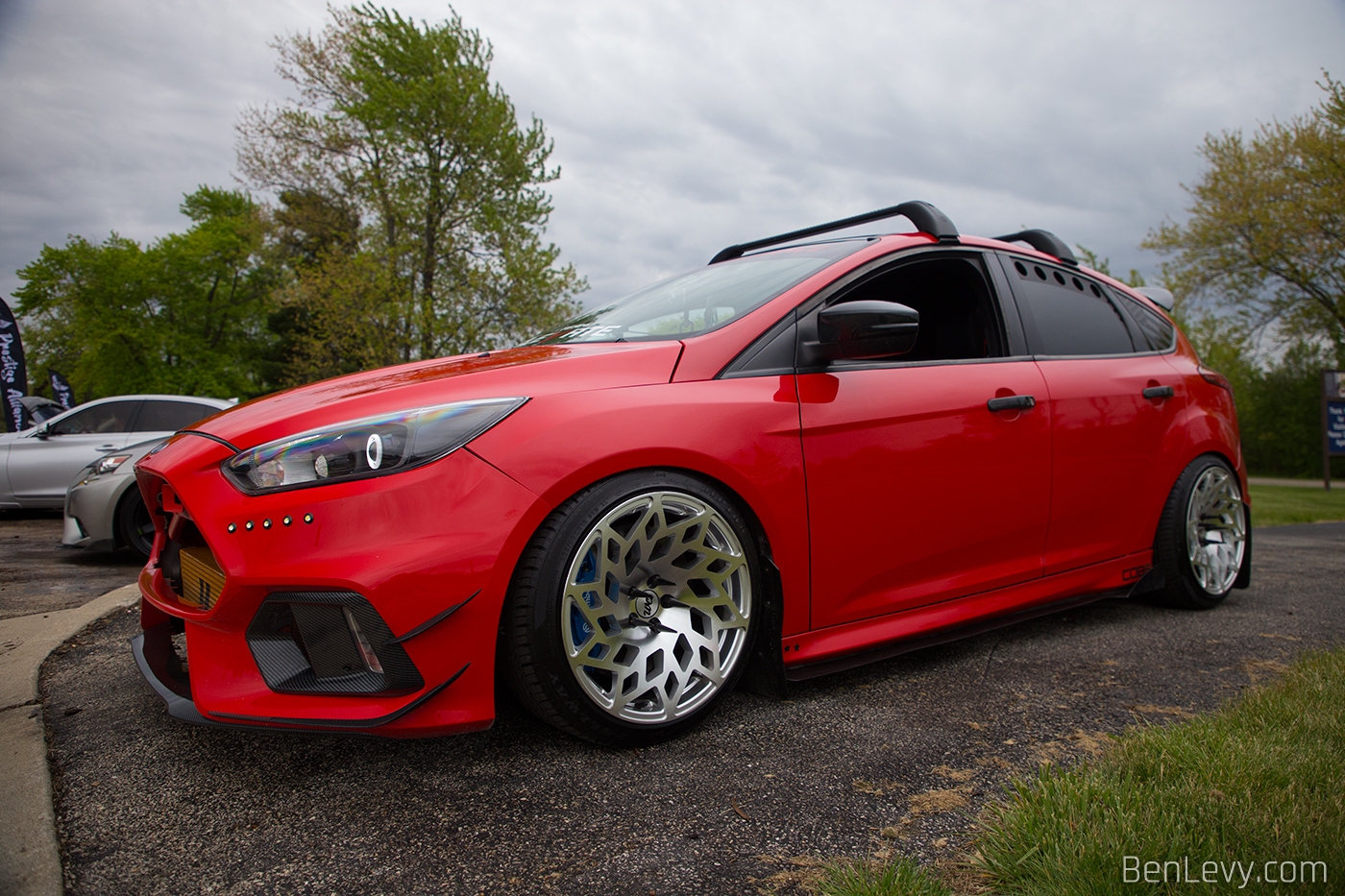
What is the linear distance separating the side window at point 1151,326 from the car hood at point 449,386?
257 centimetres

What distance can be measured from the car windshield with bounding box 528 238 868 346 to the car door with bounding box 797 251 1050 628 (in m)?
0.19

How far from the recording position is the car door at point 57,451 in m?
7.21

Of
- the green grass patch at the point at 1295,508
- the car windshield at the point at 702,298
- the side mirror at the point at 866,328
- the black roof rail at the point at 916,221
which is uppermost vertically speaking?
the black roof rail at the point at 916,221

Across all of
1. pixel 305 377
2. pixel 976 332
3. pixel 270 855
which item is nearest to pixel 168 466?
pixel 270 855

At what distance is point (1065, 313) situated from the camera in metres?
3.11

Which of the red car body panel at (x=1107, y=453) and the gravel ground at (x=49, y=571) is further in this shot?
the gravel ground at (x=49, y=571)

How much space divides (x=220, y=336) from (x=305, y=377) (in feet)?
41.0

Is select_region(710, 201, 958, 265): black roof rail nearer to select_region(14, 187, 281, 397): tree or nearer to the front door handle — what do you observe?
the front door handle

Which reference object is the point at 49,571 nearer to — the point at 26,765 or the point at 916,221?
the point at 26,765

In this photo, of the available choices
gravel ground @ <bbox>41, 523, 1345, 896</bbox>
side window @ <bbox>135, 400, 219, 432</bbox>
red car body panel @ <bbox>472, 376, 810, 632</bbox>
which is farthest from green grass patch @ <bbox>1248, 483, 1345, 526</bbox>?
side window @ <bbox>135, 400, 219, 432</bbox>

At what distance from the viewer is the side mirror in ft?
6.86

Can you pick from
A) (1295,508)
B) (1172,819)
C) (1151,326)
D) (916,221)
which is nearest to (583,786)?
(1172,819)

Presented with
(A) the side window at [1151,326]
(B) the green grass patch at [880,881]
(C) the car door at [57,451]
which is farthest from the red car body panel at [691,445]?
(C) the car door at [57,451]

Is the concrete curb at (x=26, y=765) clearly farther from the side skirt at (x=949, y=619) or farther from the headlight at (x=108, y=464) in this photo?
the headlight at (x=108, y=464)
